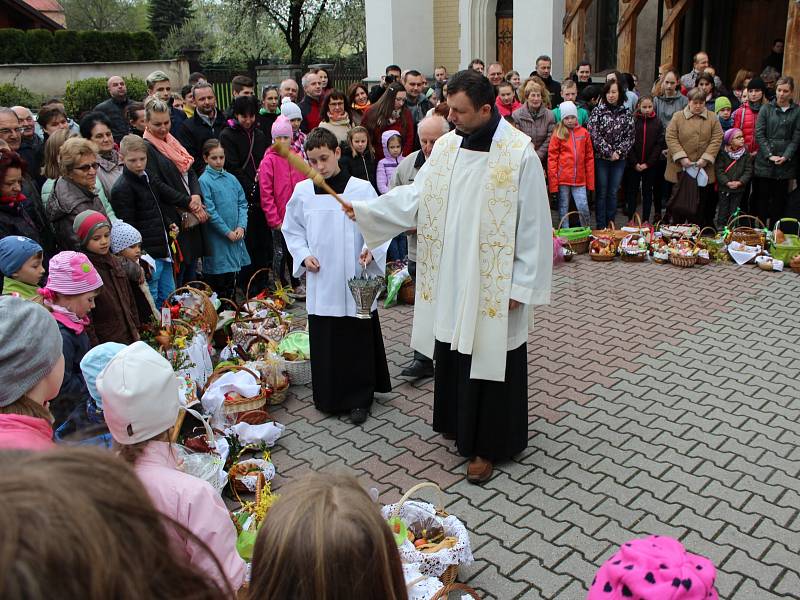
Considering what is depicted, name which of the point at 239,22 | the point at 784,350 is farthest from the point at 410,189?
the point at 239,22

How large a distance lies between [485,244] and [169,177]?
3814 mm

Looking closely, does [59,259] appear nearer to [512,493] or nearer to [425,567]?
[425,567]

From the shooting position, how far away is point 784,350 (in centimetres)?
652

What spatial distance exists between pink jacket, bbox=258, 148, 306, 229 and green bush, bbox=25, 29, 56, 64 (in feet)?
70.7

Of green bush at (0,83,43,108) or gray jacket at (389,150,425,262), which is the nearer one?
gray jacket at (389,150,425,262)

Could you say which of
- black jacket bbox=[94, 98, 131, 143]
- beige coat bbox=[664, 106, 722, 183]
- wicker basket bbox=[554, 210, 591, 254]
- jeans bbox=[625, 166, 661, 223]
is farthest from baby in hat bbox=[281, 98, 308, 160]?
beige coat bbox=[664, 106, 722, 183]

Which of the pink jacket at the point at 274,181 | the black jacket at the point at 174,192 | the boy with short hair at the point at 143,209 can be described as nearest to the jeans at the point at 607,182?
the pink jacket at the point at 274,181

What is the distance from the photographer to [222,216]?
765cm

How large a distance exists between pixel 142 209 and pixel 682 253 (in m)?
5.85

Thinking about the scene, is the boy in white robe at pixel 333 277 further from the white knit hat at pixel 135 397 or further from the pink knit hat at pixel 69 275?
the white knit hat at pixel 135 397

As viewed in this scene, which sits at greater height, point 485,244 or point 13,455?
point 13,455

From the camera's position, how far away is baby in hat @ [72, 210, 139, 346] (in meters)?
4.99

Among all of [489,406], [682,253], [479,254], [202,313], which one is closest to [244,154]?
[202,313]

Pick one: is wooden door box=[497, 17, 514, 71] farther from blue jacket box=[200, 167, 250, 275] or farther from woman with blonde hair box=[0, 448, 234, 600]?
woman with blonde hair box=[0, 448, 234, 600]
